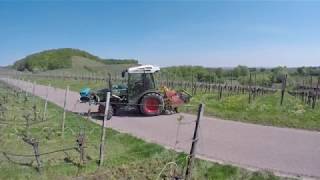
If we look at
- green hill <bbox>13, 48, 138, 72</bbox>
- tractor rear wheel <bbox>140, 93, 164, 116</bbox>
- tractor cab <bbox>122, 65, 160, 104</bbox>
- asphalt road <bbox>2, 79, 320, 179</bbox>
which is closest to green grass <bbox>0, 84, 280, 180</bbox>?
asphalt road <bbox>2, 79, 320, 179</bbox>

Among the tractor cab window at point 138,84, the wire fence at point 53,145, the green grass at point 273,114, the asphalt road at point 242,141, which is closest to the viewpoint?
the wire fence at point 53,145

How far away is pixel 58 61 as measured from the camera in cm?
11688

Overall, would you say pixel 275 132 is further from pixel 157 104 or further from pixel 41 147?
pixel 41 147

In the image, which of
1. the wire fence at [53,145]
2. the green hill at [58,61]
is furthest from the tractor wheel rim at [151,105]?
the green hill at [58,61]

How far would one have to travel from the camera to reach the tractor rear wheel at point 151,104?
15375mm

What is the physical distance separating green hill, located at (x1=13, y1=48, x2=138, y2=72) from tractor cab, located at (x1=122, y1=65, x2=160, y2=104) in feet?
298

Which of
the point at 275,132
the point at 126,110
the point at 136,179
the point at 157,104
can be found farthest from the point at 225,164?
the point at 126,110

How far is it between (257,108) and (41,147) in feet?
36.1

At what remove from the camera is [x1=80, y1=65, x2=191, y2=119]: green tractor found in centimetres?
1541

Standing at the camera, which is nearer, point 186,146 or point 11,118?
point 186,146

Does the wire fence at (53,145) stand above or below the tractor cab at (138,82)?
below

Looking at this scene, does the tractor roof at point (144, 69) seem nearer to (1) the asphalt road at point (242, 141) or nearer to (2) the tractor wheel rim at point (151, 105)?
(2) the tractor wheel rim at point (151, 105)

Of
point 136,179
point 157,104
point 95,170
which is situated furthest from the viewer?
point 157,104

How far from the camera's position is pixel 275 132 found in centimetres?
1213
